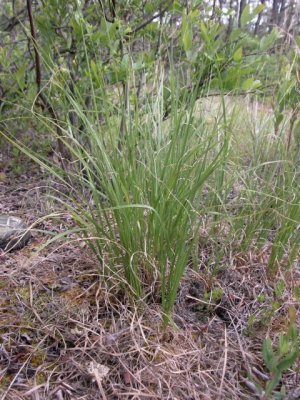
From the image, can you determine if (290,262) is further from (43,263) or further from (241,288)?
(43,263)

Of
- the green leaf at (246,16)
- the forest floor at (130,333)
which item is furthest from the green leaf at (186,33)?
the forest floor at (130,333)

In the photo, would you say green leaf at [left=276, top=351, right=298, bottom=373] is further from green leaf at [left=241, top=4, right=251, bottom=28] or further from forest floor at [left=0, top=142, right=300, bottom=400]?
green leaf at [left=241, top=4, right=251, bottom=28]

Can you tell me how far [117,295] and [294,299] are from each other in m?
0.61

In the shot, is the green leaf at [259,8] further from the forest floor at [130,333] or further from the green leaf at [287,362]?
the green leaf at [287,362]

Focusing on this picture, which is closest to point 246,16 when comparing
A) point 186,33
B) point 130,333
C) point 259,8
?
point 259,8

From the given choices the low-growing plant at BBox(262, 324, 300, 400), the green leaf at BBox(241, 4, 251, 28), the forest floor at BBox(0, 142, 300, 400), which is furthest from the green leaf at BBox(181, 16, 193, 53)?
the low-growing plant at BBox(262, 324, 300, 400)

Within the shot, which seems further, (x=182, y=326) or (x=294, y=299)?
(x=294, y=299)

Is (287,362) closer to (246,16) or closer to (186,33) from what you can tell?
(186,33)

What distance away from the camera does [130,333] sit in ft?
3.80

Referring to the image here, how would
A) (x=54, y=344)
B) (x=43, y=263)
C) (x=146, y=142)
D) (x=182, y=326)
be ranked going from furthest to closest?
(x=43, y=263) < (x=146, y=142) < (x=182, y=326) < (x=54, y=344)

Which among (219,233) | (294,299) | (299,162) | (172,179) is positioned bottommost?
(294,299)

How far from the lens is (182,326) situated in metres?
1.27

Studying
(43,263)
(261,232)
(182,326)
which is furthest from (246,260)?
(43,263)

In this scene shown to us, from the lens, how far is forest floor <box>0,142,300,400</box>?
1062 mm
